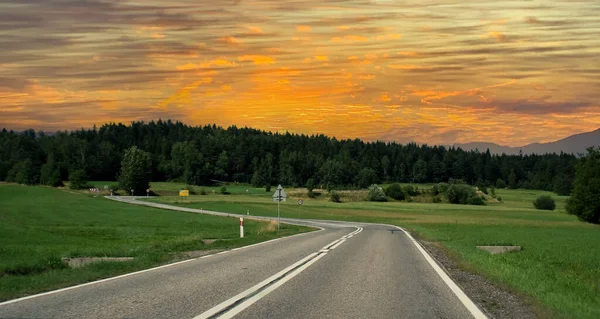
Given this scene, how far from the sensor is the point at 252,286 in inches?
432

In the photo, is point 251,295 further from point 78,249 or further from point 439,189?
point 439,189

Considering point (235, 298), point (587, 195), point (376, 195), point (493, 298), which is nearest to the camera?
point (235, 298)

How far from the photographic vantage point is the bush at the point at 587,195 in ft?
257

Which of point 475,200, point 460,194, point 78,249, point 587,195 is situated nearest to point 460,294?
point 78,249

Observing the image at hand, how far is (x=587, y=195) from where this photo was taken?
78438 millimetres

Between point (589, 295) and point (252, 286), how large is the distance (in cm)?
661

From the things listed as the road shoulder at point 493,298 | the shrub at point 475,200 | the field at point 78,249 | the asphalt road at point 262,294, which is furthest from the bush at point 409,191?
the road shoulder at point 493,298

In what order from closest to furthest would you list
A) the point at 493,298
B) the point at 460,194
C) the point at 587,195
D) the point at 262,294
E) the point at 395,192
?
the point at 262,294
the point at 493,298
the point at 587,195
the point at 460,194
the point at 395,192

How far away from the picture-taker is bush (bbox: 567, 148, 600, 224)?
78.3 m

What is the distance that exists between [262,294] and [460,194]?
132903 millimetres

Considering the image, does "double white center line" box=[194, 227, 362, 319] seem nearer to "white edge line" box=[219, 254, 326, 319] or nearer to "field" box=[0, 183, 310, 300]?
"white edge line" box=[219, 254, 326, 319]

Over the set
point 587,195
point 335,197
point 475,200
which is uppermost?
point 587,195

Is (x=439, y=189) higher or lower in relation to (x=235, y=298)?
higher

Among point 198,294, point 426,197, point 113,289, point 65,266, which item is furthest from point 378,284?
point 426,197
